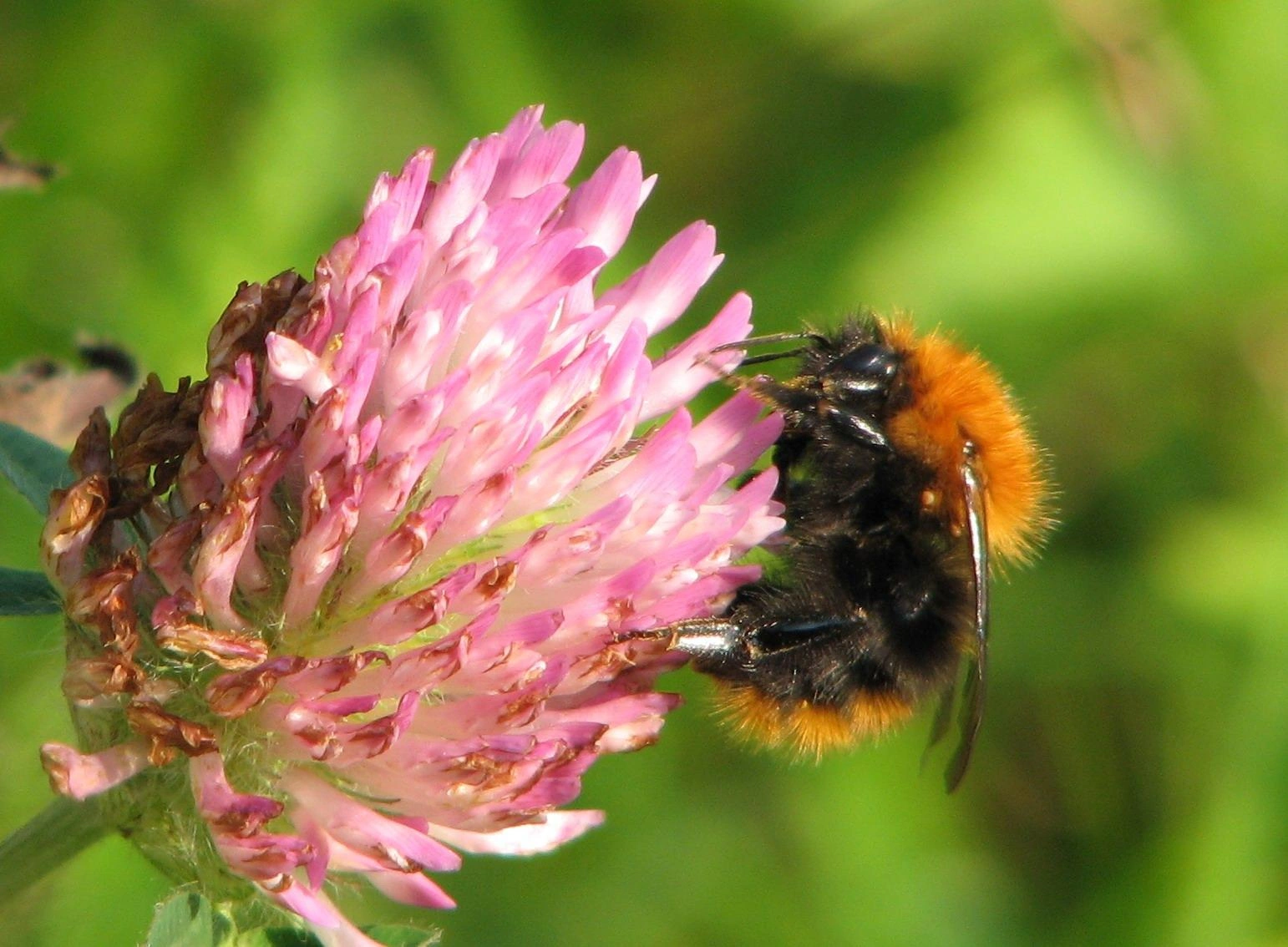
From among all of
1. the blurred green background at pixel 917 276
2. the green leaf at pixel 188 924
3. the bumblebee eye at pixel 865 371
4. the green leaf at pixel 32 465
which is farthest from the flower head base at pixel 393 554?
the blurred green background at pixel 917 276

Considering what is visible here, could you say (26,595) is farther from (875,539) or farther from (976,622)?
(976,622)

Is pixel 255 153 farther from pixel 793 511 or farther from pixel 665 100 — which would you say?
pixel 793 511

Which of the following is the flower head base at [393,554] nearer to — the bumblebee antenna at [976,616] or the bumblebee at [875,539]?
the bumblebee at [875,539]

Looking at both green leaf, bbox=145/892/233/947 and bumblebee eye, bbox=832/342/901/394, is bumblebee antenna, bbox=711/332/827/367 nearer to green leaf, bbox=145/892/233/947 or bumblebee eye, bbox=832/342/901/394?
bumblebee eye, bbox=832/342/901/394

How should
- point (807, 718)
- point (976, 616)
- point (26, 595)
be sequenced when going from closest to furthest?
point (26, 595) → point (976, 616) → point (807, 718)

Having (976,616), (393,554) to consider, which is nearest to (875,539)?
(976,616)
